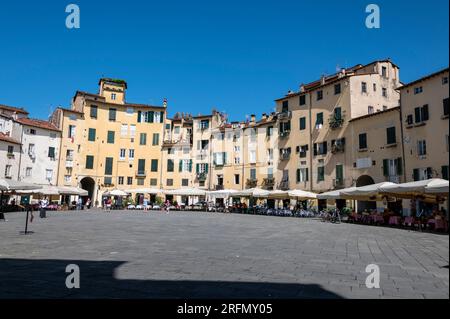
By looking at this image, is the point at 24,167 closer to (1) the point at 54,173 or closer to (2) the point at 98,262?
(1) the point at 54,173

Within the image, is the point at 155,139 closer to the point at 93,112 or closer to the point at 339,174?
the point at 93,112

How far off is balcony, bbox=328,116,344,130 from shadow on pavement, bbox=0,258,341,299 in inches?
1353

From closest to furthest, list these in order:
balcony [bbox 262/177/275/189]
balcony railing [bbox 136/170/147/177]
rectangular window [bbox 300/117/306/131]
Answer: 1. rectangular window [bbox 300/117/306/131]
2. balcony [bbox 262/177/275/189]
3. balcony railing [bbox 136/170/147/177]

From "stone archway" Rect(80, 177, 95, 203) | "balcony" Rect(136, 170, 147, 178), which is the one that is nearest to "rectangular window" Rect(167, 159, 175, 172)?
"balcony" Rect(136, 170, 147, 178)

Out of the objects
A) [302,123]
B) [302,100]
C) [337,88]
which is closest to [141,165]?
[302,123]

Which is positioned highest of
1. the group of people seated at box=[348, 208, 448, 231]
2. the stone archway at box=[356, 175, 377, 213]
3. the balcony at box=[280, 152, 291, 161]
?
the balcony at box=[280, 152, 291, 161]

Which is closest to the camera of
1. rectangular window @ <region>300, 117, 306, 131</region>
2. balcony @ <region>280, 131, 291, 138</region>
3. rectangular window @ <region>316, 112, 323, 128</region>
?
rectangular window @ <region>316, 112, 323, 128</region>

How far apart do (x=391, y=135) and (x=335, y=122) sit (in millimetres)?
7862

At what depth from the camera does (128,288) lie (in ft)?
17.6

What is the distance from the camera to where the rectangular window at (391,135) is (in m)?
30.8

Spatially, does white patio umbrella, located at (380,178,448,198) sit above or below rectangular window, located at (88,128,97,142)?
below

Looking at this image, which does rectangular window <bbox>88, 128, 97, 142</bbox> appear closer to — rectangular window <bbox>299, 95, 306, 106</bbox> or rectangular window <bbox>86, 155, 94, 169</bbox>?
rectangular window <bbox>86, 155, 94, 169</bbox>

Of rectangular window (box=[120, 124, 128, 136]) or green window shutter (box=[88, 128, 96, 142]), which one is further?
rectangular window (box=[120, 124, 128, 136])

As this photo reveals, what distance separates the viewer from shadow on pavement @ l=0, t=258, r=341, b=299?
4938 mm
